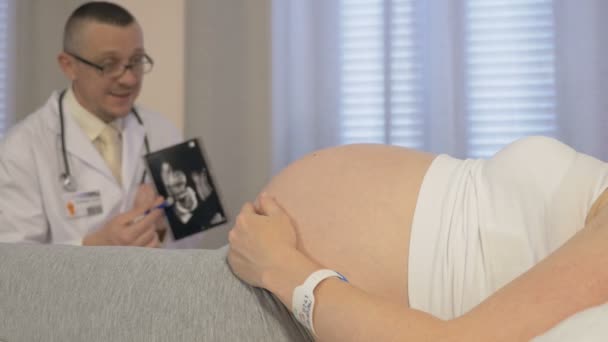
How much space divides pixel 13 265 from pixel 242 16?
1488 millimetres

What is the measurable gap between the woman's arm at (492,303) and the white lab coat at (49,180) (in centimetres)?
117

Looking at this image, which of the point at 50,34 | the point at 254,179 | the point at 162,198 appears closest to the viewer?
the point at 162,198

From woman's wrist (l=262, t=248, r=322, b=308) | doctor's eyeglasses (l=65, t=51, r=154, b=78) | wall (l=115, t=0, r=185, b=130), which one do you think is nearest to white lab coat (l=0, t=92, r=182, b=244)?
doctor's eyeglasses (l=65, t=51, r=154, b=78)

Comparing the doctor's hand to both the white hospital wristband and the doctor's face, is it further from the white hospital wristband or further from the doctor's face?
the white hospital wristband

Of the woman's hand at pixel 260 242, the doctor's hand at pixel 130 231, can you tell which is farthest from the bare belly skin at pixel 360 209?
the doctor's hand at pixel 130 231

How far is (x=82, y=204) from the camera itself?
1.87 m

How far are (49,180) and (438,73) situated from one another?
131cm

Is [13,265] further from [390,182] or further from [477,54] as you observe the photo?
[477,54]

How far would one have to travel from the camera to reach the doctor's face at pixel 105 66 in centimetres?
194

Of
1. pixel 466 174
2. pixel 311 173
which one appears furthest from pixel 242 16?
pixel 466 174

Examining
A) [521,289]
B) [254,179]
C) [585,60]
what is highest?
[585,60]

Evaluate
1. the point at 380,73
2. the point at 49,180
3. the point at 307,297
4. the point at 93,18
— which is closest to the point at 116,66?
the point at 93,18

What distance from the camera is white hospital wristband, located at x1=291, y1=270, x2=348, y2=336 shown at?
80 cm

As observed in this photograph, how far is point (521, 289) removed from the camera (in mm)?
688
